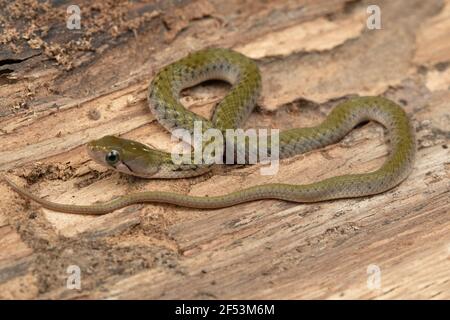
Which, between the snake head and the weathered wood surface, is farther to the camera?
the snake head

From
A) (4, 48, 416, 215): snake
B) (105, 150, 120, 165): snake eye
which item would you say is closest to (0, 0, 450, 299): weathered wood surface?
(4, 48, 416, 215): snake

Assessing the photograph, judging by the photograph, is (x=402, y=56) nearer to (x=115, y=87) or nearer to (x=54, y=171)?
(x=115, y=87)

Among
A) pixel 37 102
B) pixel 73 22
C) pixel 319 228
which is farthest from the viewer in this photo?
pixel 73 22

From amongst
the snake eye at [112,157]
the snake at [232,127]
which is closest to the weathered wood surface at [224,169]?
the snake at [232,127]

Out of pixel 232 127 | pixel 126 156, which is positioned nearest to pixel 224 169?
pixel 232 127

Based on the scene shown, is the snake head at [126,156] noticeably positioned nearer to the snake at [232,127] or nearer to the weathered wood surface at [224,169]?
the snake at [232,127]

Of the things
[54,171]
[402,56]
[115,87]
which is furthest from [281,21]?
[54,171]

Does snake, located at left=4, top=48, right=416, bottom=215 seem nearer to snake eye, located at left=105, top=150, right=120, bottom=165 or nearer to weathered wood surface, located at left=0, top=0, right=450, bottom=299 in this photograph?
snake eye, located at left=105, top=150, right=120, bottom=165
